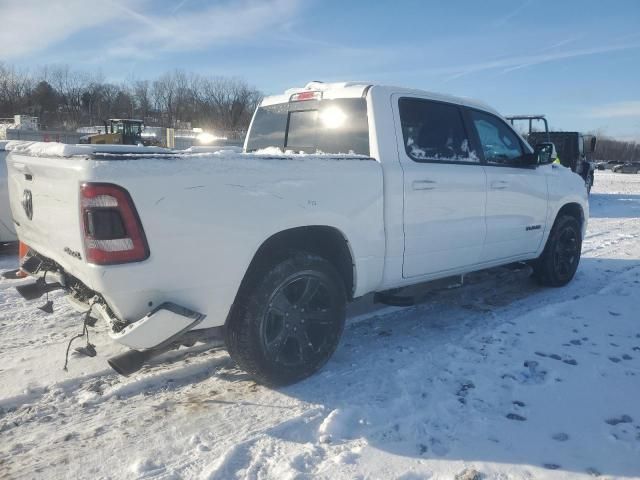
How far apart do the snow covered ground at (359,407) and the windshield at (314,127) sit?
160 centimetres

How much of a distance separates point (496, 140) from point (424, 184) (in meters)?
1.43

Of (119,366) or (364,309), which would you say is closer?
(119,366)

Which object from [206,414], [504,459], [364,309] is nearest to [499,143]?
[364,309]

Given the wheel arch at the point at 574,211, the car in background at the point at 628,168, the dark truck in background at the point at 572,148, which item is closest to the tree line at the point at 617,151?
the car in background at the point at 628,168

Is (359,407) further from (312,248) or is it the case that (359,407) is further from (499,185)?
(499,185)

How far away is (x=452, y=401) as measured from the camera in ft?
10.2

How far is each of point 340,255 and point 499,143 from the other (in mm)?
2268

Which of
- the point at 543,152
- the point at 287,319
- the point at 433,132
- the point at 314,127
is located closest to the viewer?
the point at 287,319

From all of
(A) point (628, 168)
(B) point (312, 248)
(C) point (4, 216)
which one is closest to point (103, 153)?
(B) point (312, 248)

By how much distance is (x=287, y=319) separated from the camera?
3.26 meters

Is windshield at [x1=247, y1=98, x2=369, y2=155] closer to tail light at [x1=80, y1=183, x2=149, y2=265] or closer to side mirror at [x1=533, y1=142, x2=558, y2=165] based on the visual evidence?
tail light at [x1=80, y1=183, x2=149, y2=265]

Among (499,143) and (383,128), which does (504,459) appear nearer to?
Answer: (383,128)

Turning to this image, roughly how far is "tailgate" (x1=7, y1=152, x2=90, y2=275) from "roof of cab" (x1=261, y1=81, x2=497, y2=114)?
2134mm

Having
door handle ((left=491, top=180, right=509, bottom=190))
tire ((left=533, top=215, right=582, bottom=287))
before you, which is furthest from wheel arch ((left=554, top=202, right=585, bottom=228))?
door handle ((left=491, top=180, right=509, bottom=190))
